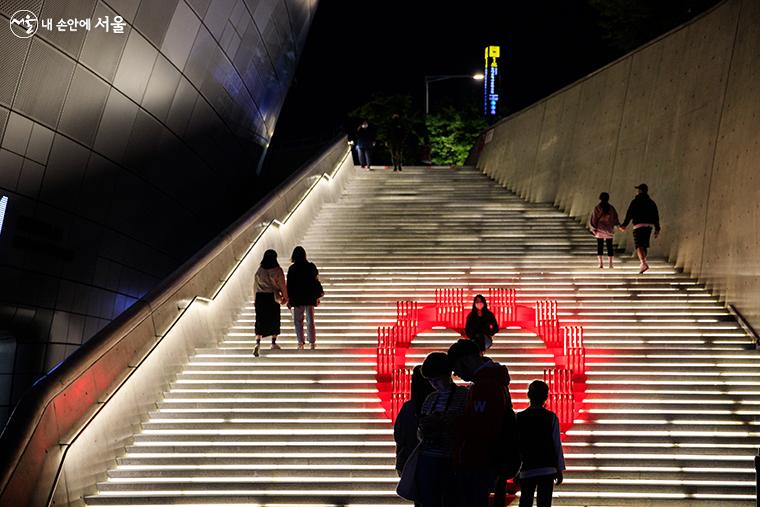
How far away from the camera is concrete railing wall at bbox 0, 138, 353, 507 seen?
6844 millimetres

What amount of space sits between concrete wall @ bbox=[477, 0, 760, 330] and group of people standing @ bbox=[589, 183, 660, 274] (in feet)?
2.04

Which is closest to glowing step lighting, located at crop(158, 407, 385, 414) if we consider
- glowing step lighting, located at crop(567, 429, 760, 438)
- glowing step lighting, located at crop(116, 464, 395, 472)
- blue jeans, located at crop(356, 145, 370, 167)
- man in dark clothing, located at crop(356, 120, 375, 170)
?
glowing step lighting, located at crop(116, 464, 395, 472)

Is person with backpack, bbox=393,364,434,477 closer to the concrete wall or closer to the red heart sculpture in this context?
the red heart sculpture

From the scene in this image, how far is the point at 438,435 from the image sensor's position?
15.8 ft

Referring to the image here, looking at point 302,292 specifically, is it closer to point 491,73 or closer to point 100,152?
point 100,152

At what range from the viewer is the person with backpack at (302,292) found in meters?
10.9

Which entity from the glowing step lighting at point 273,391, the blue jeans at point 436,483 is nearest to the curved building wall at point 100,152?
the glowing step lighting at point 273,391

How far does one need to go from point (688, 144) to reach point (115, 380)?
9.55m

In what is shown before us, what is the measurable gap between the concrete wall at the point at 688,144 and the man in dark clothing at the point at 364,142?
662 cm

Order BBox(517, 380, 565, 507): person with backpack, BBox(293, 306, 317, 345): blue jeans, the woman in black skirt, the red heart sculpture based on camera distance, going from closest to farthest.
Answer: BBox(517, 380, 565, 507): person with backpack < the red heart sculpture < the woman in black skirt < BBox(293, 306, 317, 345): blue jeans

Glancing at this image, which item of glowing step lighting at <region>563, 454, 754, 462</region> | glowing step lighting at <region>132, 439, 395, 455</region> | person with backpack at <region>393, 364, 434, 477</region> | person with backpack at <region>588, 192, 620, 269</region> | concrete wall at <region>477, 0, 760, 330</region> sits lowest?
glowing step lighting at <region>132, 439, 395, 455</region>

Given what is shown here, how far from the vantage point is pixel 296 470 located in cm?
828

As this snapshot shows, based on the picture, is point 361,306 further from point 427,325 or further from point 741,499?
point 741,499

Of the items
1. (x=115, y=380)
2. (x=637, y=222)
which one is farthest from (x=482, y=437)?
(x=637, y=222)
